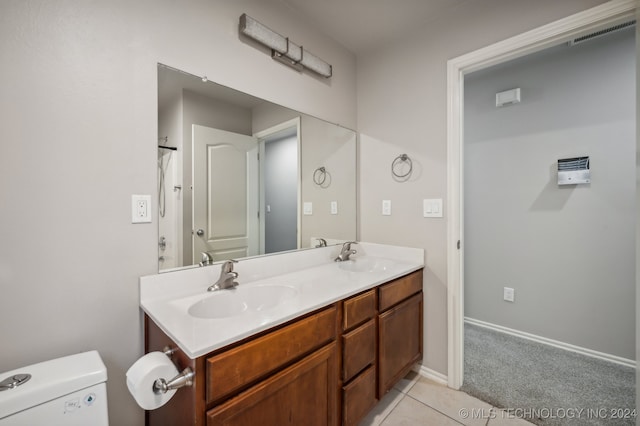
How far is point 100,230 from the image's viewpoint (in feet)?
3.55

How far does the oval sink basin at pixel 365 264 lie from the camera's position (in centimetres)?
200

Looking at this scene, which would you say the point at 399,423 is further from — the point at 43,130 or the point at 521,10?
the point at 521,10

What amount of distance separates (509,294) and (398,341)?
1.58m

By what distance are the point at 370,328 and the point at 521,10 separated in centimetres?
200

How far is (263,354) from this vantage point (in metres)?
0.92

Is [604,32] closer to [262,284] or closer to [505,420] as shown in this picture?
[505,420]

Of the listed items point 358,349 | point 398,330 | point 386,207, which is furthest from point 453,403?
point 386,207

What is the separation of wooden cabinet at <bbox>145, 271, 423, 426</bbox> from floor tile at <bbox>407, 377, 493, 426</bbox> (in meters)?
0.22

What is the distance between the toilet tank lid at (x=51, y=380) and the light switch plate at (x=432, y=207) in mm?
1875

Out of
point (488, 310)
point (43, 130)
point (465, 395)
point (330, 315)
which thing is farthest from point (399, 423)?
point (43, 130)

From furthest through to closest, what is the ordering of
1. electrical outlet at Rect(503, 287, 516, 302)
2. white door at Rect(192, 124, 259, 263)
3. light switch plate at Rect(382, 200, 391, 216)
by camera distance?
electrical outlet at Rect(503, 287, 516, 302)
light switch plate at Rect(382, 200, 391, 216)
white door at Rect(192, 124, 259, 263)

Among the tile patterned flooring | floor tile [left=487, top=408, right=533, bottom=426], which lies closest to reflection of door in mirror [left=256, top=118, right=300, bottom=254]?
the tile patterned flooring

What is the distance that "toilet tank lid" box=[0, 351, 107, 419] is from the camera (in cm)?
74

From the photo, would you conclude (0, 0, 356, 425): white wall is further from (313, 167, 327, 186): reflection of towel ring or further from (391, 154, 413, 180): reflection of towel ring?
(391, 154, 413, 180): reflection of towel ring
